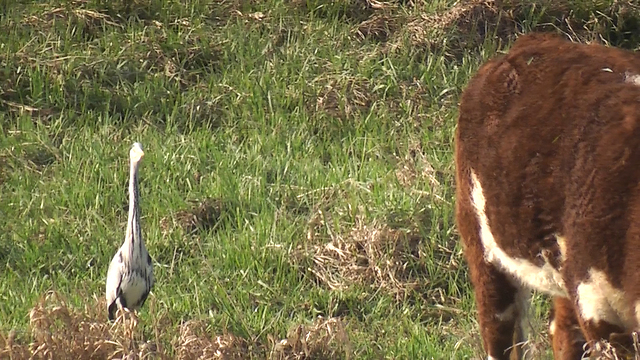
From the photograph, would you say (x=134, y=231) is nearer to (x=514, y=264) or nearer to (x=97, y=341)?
(x=97, y=341)

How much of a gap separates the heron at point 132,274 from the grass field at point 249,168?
0.31 ft

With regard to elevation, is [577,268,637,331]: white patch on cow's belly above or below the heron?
above

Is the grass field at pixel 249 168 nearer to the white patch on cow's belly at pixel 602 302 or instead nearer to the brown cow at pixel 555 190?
the brown cow at pixel 555 190

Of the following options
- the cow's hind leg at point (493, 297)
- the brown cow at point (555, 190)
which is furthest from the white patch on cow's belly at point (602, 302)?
the cow's hind leg at point (493, 297)

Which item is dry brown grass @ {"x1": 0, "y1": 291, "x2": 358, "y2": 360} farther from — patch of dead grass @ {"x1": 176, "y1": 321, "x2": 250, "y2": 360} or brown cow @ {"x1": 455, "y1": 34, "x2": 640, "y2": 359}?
brown cow @ {"x1": 455, "y1": 34, "x2": 640, "y2": 359}

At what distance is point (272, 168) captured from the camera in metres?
6.50

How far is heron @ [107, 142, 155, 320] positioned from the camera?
5.12m

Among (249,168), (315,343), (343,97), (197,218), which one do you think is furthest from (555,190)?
(343,97)

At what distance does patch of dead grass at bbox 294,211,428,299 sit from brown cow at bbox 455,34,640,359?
1.00 metres

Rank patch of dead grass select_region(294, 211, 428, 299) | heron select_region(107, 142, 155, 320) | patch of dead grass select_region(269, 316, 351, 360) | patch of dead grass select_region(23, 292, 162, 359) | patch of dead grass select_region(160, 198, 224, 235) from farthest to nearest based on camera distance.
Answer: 1. patch of dead grass select_region(160, 198, 224, 235)
2. patch of dead grass select_region(294, 211, 428, 299)
3. heron select_region(107, 142, 155, 320)
4. patch of dead grass select_region(269, 316, 351, 360)
5. patch of dead grass select_region(23, 292, 162, 359)

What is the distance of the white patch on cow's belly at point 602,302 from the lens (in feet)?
12.6

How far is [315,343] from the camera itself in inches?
193

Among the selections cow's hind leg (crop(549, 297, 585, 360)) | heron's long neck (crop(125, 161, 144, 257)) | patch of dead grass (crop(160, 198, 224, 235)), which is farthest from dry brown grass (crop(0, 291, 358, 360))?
patch of dead grass (crop(160, 198, 224, 235))

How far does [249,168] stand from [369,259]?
1.14 m
